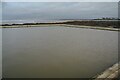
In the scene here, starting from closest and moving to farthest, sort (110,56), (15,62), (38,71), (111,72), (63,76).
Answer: (111,72) < (63,76) < (38,71) < (15,62) < (110,56)

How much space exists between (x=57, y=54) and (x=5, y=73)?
3304mm

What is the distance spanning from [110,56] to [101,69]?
7.08 feet

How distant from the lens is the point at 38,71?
6.93m

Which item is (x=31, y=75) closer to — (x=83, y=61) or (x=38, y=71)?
(x=38, y=71)

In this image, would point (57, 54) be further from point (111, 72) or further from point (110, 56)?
point (111, 72)

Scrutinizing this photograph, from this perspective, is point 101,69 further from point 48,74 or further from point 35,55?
point 35,55

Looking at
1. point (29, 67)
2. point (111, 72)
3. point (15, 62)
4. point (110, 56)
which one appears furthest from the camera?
point (110, 56)

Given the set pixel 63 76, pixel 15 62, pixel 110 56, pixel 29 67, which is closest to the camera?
pixel 63 76

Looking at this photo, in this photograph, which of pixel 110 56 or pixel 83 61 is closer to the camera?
pixel 83 61

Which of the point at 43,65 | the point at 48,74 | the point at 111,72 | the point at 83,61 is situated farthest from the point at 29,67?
the point at 111,72

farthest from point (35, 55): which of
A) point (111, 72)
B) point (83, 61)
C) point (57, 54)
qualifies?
point (111, 72)

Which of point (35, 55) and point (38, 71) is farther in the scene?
point (35, 55)

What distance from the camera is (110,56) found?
901 cm

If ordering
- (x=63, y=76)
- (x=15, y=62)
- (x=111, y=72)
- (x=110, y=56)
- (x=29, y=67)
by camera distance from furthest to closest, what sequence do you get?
(x=110, y=56) < (x=15, y=62) < (x=29, y=67) < (x=63, y=76) < (x=111, y=72)
